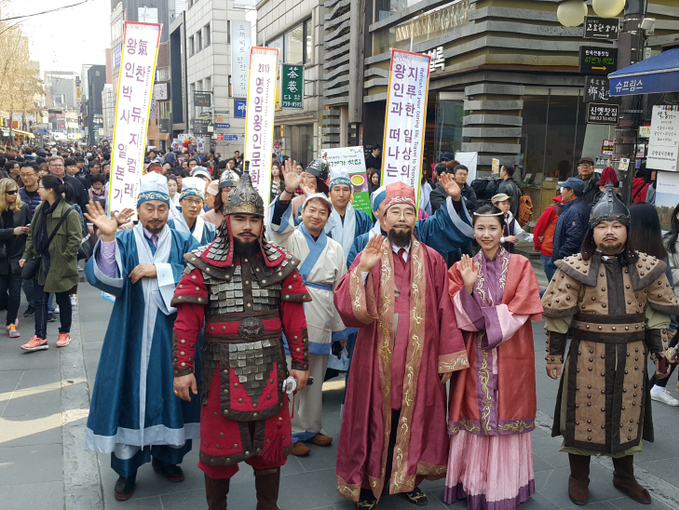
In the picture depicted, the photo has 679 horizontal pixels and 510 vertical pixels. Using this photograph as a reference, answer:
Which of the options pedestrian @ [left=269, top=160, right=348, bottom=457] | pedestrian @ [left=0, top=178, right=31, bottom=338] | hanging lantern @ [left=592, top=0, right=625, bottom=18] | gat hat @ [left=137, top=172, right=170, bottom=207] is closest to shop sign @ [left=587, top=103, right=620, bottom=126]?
hanging lantern @ [left=592, top=0, right=625, bottom=18]

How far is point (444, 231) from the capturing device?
455cm

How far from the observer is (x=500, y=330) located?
3398 mm

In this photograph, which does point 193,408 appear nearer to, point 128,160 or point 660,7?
point 128,160

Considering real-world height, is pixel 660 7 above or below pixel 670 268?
above

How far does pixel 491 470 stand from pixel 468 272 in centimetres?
115

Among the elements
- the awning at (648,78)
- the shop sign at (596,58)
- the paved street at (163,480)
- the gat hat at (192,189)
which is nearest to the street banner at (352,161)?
the gat hat at (192,189)

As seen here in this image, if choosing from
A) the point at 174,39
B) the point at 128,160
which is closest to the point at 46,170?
the point at 128,160

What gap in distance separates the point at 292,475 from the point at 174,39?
54067 millimetres

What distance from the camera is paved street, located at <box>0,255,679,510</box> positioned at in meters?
3.72

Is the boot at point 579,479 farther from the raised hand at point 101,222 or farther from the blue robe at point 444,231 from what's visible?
the raised hand at point 101,222

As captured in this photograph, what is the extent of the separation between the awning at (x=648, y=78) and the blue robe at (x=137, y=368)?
20.1 feet

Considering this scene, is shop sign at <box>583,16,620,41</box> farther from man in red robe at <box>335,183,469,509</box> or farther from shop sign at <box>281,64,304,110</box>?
shop sign at <box>281,64,304,110</box>

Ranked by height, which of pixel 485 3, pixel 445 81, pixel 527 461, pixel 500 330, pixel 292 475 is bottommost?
pixel 292 475

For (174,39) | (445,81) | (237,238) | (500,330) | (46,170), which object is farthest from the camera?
(174,39)
